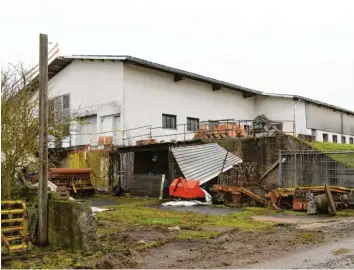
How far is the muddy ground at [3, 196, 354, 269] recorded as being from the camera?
700 centimetres

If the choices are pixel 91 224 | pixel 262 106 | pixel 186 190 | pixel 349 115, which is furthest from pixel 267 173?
pixel 349 115

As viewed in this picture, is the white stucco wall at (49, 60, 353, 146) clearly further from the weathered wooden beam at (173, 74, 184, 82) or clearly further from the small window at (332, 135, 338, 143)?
the small window at (332, 135, 338, 143)

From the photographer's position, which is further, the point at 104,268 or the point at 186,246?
the point at 186,246

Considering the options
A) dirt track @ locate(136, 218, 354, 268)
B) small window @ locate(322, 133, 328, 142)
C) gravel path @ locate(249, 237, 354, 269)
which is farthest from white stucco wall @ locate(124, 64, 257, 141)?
gravel path @ locate(249, 237, 354, 269)

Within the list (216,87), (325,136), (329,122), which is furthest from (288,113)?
(216,87)

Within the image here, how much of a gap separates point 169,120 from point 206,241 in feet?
64.9

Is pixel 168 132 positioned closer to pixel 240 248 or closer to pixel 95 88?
pixel 95 88

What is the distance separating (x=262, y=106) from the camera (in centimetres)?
3584

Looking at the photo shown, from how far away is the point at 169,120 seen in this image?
28438 mm

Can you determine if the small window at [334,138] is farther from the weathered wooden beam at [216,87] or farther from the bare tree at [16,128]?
the bare tree at [16,128]

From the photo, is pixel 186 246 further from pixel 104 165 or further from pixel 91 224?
pixel 104 165

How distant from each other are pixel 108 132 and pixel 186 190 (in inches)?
418

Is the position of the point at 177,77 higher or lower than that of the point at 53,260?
higher

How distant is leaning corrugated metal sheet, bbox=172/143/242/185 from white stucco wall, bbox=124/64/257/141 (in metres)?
6.54
